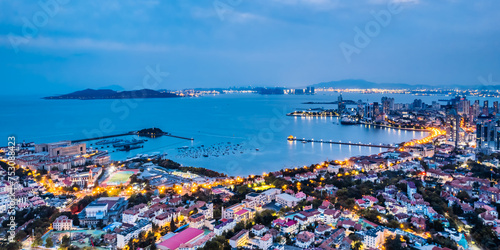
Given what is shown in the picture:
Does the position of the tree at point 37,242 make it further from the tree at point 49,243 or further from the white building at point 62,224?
the white building at point 62,224

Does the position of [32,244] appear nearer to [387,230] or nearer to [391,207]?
[387,230]

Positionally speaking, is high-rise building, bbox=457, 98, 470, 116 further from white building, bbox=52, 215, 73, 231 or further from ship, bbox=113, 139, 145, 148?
white building, bbox=52, 215, 73, 231

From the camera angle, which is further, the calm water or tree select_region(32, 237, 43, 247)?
the calm water

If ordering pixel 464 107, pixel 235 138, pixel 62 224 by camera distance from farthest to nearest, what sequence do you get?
pixel 464 107 → pixel 235 138 → pixel 62 224

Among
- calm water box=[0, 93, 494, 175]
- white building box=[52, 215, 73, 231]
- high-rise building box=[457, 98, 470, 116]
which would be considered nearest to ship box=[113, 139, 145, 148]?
calm water box=[0, 93, 494, 175]

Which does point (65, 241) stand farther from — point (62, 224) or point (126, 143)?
point (126, 143)

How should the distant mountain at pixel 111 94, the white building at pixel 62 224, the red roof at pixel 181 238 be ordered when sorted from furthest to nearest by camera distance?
1. the distant mountain at pixel 111 94
2. the white building at pixel 62 224
3. the red roof at pixel 181 238

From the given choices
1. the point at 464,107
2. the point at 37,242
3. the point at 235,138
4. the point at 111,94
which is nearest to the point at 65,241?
the point at 37,242
